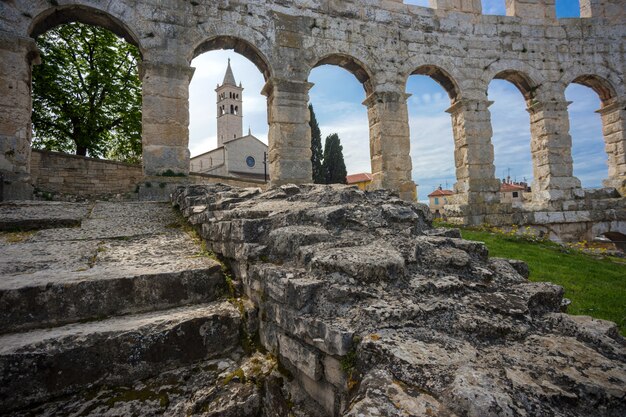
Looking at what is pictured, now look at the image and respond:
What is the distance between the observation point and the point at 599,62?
34.6ft

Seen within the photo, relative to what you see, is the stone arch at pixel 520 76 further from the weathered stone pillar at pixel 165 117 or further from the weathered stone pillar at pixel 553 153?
the weathered stone pillar at pixel 165 117

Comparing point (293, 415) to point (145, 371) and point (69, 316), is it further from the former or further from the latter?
point (69, 316)

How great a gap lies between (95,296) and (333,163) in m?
24.6

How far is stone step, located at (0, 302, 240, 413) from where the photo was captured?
1.55 meters

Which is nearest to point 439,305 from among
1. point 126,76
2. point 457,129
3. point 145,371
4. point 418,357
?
point 418,357

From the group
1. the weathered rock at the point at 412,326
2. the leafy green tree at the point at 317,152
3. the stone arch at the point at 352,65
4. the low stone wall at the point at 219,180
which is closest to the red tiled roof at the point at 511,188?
the leafy green tree at the point at 317,152

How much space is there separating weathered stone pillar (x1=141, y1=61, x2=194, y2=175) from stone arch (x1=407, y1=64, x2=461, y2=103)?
658 cm

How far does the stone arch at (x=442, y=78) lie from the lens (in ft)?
32.2

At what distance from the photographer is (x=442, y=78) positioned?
1010 cm

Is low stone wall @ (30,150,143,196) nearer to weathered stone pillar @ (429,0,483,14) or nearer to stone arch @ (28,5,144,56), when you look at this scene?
stone arch @ (28,5,144,56)

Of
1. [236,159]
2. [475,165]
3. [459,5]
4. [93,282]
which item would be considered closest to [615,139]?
[475,165]

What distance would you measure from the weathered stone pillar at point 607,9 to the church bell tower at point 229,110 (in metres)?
47.4

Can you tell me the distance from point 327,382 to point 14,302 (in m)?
1.83

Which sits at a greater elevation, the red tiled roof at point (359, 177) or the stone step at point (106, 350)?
the red tiled roof at point (359, 177)
